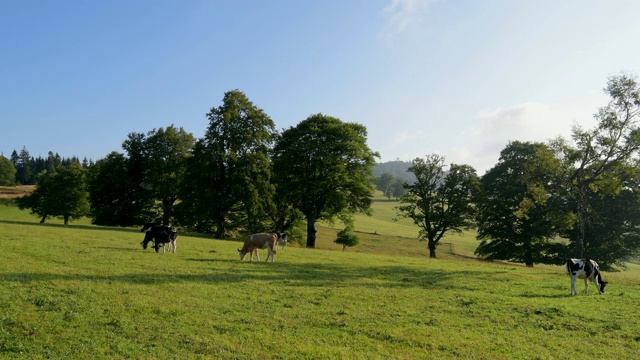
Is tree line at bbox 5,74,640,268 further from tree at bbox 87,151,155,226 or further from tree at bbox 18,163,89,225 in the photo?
tree at bbox 18,163,89,225

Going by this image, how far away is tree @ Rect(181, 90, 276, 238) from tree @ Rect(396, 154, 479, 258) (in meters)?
18.1

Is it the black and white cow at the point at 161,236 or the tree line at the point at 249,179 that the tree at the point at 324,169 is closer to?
the tree line at the point at 249,179

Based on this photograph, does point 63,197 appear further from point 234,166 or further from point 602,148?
point 602,148

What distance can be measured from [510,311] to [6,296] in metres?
16.2

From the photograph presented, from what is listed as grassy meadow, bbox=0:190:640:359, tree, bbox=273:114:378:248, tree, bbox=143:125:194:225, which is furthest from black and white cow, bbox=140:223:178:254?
tree, bbox=143:125:194:225

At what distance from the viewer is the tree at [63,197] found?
62812mm

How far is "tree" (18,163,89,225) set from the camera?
2473 inches

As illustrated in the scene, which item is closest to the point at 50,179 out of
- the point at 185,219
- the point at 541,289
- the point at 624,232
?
the point at 185,219

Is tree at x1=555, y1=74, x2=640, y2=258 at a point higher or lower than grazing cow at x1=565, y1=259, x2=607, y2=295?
higher

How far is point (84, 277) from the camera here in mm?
15484

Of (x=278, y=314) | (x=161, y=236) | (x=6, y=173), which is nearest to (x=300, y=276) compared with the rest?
(x=278, y=314)

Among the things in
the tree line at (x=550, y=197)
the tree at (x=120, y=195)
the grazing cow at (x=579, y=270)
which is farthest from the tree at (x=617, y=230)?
the tree at (x=120, y=195)

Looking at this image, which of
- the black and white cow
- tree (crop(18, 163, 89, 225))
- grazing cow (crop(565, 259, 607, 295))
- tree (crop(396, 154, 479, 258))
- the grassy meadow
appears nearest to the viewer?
the grassy meadow

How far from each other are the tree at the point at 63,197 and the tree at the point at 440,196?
50.1 m
